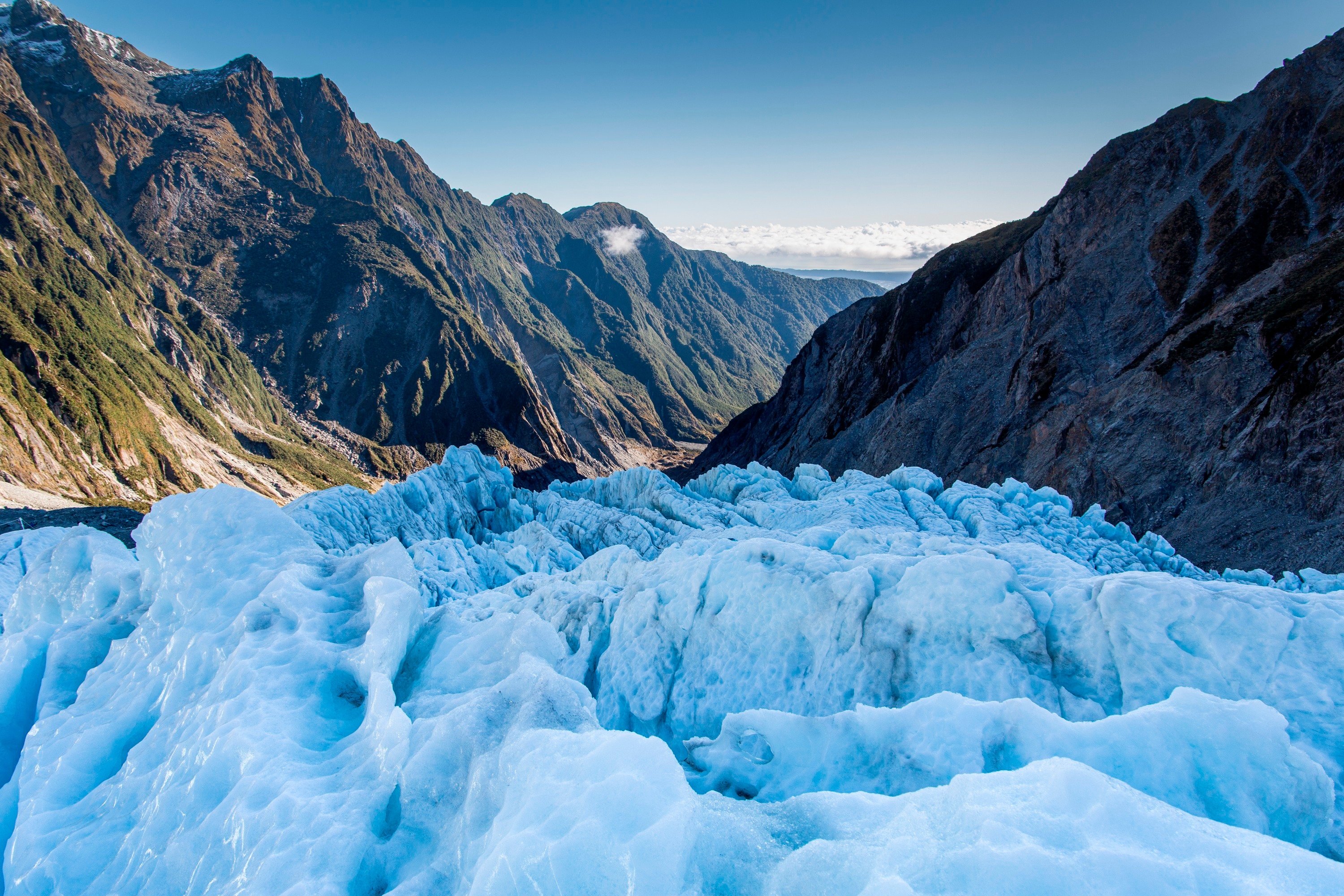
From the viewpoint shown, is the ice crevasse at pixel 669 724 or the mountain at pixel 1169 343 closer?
the ice crevasse at pixel 669 724

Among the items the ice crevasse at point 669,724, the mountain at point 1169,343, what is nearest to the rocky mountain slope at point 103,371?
the ice crevasse at point 669,724

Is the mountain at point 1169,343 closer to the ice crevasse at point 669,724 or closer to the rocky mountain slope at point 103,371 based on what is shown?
the ice crevasse at point 669,724

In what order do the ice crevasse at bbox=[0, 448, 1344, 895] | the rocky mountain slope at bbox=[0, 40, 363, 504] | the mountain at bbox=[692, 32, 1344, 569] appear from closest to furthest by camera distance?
the ice crevasse at bbox=[0, 448, 1344, 895] < the mountain at bbox=[692, 32, 1344, 569] < the rocky mountain slope at bbox=[0, 40, 363, 504]

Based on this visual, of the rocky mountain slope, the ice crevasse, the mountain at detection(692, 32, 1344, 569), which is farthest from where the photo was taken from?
the rocky mountain slope

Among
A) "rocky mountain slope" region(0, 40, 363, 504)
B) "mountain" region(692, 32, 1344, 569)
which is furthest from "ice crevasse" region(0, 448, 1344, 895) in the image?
"rocky mountain slope" region(0, 40, 363, 504)

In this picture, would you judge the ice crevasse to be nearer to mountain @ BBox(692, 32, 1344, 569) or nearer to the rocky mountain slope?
mountain @ BBox(692, 32, 1344, 569)

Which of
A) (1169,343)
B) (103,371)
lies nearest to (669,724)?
(1169,343)
